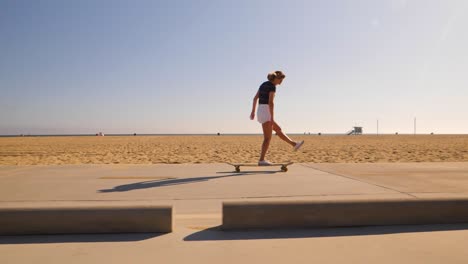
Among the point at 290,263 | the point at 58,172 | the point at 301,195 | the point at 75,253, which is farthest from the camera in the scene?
the point at 58,172

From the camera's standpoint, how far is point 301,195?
12.5 feet

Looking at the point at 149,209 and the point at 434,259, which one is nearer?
the point at 434,259

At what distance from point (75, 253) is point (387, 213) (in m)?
2.30

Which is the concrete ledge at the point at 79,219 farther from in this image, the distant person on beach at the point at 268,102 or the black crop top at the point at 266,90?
the black crop top at the point at 266,90

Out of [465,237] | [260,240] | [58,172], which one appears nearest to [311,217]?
[260,240]

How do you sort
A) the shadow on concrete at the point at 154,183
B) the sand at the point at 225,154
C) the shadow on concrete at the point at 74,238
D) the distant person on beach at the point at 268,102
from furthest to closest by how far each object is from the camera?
the sand at the point at 225,154
the distant person on beach at the point at 268,102
the shadow on concrete at the point at 154,183
the shadow on concrete at the point at 74,238

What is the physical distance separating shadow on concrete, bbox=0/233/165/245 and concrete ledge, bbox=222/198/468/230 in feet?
2.18

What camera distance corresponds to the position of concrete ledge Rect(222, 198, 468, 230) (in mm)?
2605

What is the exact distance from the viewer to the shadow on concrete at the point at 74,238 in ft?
7.73

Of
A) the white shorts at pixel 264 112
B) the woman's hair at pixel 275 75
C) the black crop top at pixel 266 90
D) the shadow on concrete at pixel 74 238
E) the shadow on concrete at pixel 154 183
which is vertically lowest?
the shadow on concrete at pixel 74 238

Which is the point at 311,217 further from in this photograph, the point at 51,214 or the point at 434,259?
the point at 51,214

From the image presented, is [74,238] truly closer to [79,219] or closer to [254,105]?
[79,219]

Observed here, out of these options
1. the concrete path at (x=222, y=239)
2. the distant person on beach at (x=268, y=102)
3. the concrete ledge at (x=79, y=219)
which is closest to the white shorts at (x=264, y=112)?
the distant person on beach at (x=268, y=102)

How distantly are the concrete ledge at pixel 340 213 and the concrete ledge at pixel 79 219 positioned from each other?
59 cm
